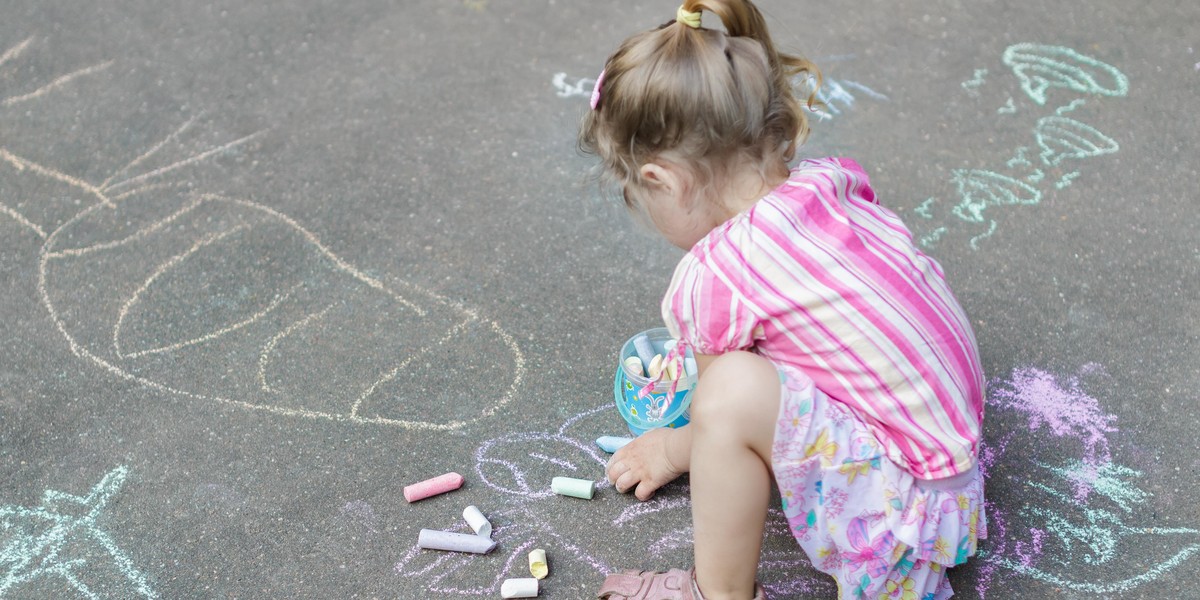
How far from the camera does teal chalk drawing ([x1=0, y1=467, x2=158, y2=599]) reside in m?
1.97

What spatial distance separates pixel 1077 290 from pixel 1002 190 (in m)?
0.44

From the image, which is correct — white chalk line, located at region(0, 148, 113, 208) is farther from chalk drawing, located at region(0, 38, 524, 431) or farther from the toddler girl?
the toddler girl

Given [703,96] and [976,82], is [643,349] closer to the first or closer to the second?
[703,96]

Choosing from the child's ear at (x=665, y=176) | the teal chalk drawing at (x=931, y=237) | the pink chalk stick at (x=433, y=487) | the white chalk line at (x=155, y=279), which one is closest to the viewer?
the child's ear at (x=665, y=176)

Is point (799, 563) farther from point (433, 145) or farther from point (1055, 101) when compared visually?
point (1055, 101)

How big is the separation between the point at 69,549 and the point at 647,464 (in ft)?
3.75

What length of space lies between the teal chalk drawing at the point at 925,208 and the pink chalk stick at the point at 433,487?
4.91 feet

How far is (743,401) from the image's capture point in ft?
5.32

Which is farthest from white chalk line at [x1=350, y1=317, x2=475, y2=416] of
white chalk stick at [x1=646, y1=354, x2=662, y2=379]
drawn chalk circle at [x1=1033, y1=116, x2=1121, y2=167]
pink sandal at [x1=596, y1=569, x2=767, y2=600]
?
drawn chalk circle at [x1=1033, y1=116, x2=1121, y2=167]

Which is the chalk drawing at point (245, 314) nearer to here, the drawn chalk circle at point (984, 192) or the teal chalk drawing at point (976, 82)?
the drawn chalk circle at point (984, 192)

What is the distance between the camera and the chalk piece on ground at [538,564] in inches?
77.1

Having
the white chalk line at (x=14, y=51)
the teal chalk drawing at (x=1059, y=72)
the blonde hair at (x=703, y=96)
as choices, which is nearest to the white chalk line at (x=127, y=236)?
the white chalk line at (x=14, y=51)

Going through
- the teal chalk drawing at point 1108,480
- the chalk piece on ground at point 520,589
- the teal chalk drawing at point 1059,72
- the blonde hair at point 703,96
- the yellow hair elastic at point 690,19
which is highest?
the yellow hair elastic at point 690,19

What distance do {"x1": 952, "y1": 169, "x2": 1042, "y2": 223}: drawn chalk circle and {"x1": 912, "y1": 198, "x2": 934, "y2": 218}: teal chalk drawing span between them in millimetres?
64
